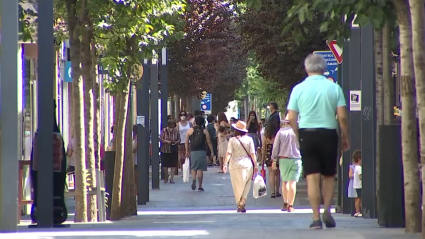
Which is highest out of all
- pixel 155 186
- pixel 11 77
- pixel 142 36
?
pixel 142 36

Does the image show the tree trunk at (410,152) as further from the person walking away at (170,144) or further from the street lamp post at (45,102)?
the person walking away at (170,144)

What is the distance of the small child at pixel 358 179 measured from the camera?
16.8 meters

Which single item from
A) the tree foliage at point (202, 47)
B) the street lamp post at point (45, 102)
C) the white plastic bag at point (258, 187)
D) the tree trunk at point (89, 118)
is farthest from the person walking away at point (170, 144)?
the street lamp post at point (45, 102)

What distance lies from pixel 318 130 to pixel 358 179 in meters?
6.60

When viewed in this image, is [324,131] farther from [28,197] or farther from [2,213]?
[28,197]

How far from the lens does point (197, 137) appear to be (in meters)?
26.0

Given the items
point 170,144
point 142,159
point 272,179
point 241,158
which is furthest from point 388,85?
point 170,144

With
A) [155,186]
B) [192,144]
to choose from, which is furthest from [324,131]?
[155,186]

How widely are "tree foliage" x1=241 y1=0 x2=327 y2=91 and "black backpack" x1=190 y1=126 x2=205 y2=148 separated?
275 centimetres

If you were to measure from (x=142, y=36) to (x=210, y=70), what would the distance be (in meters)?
26.8

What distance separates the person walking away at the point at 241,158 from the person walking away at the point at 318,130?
777cm

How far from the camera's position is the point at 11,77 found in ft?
35.5

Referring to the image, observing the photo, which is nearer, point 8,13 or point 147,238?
point 147,238

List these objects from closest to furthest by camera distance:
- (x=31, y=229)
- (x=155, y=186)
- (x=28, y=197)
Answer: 1. (x=31, y=229)
2. (x=28, y=197)
3. (x=155, y=186)
